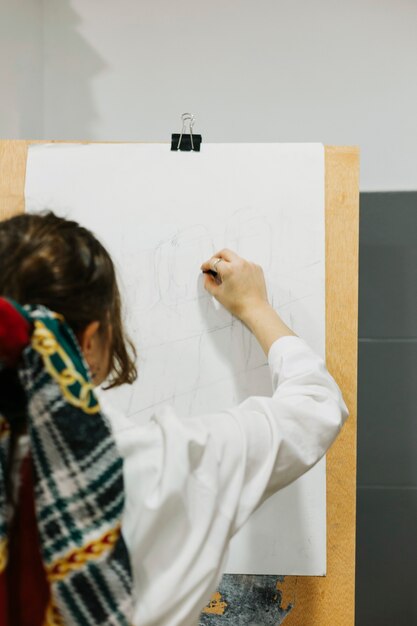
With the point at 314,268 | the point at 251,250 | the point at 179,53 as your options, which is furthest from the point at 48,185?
the point at 179,53

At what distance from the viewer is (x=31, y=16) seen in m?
1.49

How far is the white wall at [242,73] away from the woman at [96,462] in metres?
0.90

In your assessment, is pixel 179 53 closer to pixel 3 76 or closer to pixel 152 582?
pixel 3 76

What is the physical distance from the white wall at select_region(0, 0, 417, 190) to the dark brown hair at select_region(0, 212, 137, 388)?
0.89m

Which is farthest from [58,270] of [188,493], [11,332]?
[188,493]

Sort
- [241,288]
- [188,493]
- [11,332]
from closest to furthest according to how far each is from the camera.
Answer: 1. [11,332]
2. [188,493]
3. [241,288]

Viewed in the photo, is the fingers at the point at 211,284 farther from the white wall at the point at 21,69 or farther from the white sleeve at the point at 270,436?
the white wall at the point at 21,69

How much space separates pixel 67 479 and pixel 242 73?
1185 mm

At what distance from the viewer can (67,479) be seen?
0.56 m

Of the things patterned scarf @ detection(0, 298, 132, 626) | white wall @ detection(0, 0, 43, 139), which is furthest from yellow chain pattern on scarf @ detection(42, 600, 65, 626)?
white wall @ detection(0, 0, 43, 139)

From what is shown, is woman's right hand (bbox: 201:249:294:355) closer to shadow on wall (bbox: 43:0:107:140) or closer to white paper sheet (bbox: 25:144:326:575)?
white paper sheet (bbox: 25:144:326:575)

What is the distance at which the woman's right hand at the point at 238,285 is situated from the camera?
3.29 feet

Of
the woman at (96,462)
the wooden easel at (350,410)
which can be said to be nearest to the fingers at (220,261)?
the wooden easel at (350,410)

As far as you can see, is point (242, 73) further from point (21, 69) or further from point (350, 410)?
point (350, 410)
